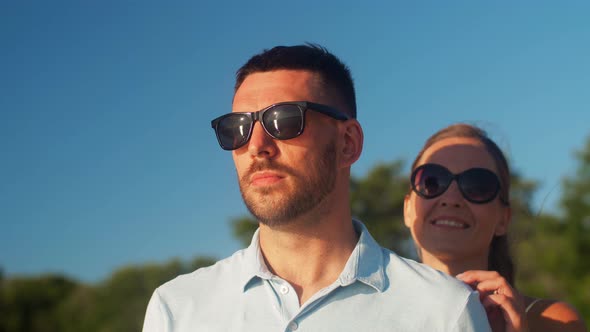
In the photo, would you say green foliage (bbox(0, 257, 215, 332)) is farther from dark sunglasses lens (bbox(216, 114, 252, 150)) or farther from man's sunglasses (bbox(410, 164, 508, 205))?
dark sunglasses lens (bbox(216, 114, 252, 150))

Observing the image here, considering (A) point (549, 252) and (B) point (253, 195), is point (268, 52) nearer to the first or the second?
(B) point (253, 195)

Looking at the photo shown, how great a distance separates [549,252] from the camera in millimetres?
29672

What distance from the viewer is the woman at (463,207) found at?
3.97 meters

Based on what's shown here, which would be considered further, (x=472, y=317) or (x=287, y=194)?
(x=287, y=194)

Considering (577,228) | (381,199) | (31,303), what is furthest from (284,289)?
(31,303)

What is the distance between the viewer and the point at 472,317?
2664 mm

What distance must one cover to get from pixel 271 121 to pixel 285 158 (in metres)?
0.17

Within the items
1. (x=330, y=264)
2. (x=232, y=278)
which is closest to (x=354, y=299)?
(x=330, y=264)

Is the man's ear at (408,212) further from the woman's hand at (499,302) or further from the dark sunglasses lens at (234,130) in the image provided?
the dark sunglasses lens at (234,130)

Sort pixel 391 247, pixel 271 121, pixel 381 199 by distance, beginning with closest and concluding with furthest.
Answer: pixel 271 121, pixel 391 247, pixel 381 199

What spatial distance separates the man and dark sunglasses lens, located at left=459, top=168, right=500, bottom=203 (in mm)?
1171

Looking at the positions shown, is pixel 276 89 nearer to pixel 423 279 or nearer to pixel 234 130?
pixel 234 130

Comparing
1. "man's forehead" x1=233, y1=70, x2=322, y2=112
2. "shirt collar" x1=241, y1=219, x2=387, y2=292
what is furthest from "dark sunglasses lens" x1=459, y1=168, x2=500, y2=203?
"man's forehead" x1=233, y1=70, x2=322, y2=112

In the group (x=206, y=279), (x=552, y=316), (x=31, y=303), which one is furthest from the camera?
(x=31, y=303)
